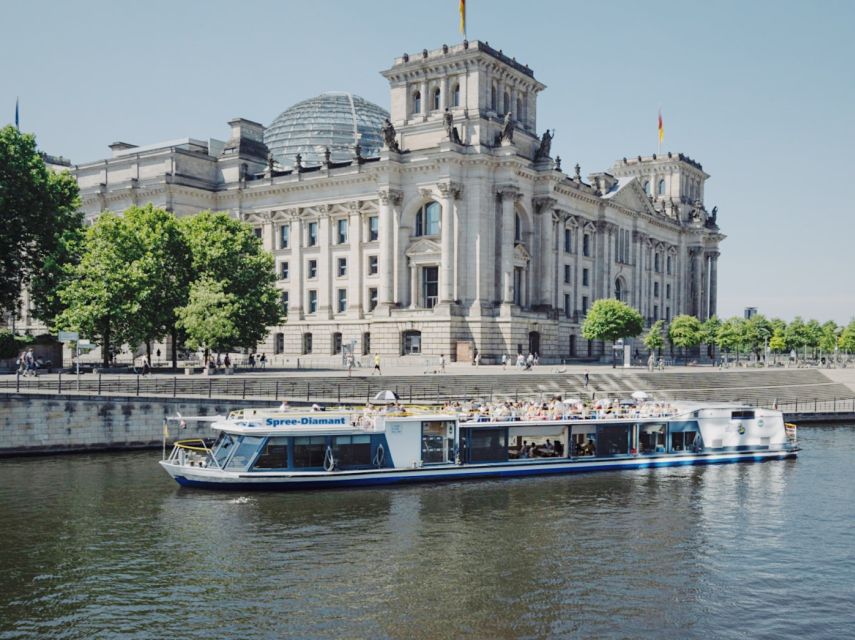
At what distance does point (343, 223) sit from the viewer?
3519 inches

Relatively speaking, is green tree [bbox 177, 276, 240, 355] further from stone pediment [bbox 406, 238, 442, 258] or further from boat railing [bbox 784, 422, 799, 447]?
boat railing [bbox 784, 422, 799, 447]

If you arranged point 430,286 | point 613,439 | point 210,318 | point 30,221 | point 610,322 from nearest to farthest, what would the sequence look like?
1. point 613,439
2. point 210,318
3. point 30,221
4. point 430,286
5. point 610,322

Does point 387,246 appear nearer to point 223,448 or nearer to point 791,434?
point 791,434

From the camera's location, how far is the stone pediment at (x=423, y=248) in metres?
81.6

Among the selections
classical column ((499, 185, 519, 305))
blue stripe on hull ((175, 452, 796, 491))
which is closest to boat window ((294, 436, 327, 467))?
blue stripe on hull ((175, 452, 796, 491))

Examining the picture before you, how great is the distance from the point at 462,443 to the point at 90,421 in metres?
18.8

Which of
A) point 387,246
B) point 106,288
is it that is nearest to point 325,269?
point 387,246

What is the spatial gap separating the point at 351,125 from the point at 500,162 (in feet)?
133

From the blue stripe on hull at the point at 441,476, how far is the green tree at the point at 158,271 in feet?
93.0

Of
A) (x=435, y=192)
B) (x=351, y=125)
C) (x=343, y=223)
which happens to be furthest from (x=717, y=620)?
(x=351, y=125)

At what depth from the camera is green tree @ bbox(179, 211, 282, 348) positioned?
62.7 meters

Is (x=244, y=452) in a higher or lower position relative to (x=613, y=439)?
higher

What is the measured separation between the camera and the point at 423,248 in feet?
270

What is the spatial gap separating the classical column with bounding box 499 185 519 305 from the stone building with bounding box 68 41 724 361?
0.14 meters
